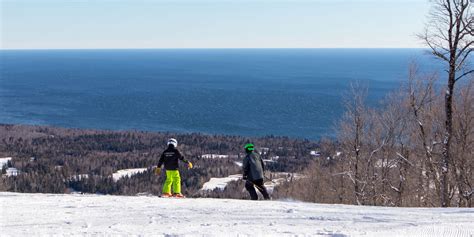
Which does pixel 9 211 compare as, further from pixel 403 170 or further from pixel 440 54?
pixel 403 170

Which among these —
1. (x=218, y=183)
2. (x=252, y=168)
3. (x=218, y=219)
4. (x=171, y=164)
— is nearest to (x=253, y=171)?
(x=252, y=168)

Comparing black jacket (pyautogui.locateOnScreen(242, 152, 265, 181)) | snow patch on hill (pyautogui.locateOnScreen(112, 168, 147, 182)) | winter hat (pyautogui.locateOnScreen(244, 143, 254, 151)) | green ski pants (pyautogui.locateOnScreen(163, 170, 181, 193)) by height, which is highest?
winter hat (pyautogui.locateOnScreen(244, 143, 254, 151))

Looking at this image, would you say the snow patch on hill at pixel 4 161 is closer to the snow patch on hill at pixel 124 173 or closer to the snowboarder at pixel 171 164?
the snow patch on hill at pixel 124 173

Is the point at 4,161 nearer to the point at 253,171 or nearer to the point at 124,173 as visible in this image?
the point at 124,173

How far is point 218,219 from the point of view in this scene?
403 inches

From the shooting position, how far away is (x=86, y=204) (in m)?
12.2

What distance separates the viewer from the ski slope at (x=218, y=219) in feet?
29.9

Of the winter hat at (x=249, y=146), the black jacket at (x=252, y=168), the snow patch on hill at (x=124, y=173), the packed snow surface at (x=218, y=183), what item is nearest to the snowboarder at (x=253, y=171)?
the black jacket at (x=252, y=168)

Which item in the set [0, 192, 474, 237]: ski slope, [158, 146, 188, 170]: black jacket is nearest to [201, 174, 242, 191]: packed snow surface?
[158, 146, 188, 170]: black jacket

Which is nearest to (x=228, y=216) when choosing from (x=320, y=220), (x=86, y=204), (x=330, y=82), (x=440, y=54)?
(x=320, y=220)

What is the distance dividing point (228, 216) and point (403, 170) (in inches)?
723

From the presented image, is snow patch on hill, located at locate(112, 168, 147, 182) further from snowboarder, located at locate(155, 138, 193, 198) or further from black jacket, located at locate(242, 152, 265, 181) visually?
black jacket, located at locate(242, 152, 265, 181)

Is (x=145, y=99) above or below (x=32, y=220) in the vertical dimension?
below

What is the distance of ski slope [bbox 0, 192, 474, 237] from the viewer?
29.9ft
